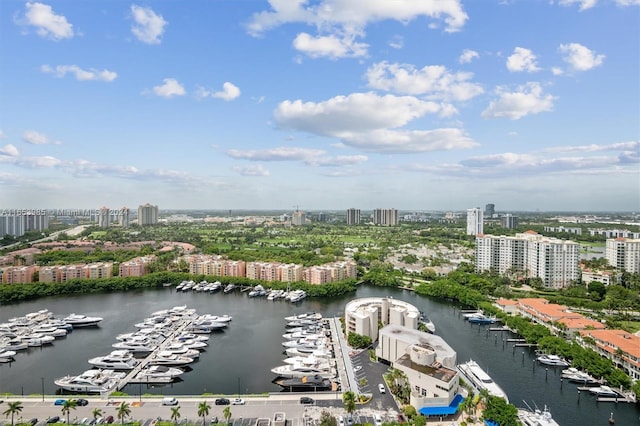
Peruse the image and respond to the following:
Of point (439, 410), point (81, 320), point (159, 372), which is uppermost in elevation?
point (439, 410)

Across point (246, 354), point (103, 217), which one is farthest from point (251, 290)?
point (103, 217)

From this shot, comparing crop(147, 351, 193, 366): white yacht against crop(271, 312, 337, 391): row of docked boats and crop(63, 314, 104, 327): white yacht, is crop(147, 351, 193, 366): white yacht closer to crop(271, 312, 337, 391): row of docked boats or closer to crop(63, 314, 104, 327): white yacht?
crop(271, 312, 337, 391): row of docked boats

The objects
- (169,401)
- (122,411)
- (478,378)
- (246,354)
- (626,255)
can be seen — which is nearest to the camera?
(122,411)

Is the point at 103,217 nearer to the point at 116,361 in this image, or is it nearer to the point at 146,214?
the point at 146,214

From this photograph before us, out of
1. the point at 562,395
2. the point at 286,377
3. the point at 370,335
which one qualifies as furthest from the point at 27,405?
the point at 562,395

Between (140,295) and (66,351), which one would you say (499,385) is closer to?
(66,351)

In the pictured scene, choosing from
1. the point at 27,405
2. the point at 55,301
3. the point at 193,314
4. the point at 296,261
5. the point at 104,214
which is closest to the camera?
the point at 27,405

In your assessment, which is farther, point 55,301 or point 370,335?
point 55,301
